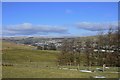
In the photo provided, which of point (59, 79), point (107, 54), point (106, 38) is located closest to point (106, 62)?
point (107, 54)

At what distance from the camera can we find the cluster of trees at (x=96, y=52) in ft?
149

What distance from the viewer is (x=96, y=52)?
163 feet

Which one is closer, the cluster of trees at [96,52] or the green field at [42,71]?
the green field at [42,71]

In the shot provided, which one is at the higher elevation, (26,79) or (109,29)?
(109,29)

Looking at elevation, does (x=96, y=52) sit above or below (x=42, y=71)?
above

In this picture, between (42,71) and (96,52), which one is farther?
(96,52)

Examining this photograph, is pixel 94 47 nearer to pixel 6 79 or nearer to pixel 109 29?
pixel 109 29

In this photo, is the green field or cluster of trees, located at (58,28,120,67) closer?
the green field

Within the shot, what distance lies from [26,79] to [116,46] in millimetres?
29015

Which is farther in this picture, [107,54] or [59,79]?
[107,54]

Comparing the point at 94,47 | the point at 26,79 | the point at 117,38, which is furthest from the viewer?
the point at 94,47

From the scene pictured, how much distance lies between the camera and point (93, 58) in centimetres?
4950

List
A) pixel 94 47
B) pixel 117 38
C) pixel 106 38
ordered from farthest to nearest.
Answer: pixel 94 47
pixel 106 38
pixel 117 38

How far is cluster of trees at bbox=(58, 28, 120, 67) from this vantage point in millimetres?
45312
